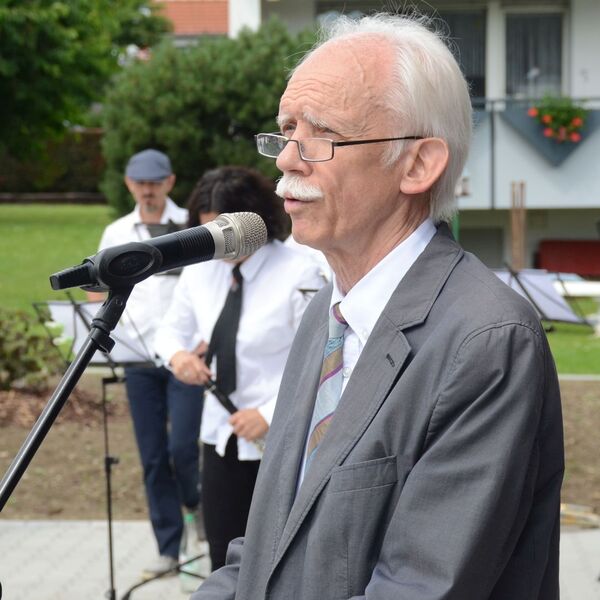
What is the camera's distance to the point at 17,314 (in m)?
11.2

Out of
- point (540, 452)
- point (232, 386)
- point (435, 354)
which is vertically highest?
point (435, 354)

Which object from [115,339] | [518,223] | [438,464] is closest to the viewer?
[438,464]

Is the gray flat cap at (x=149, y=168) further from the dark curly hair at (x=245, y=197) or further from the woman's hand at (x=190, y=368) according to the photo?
the woman's hand at (x=190, y=368)

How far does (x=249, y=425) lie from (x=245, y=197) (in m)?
1.02

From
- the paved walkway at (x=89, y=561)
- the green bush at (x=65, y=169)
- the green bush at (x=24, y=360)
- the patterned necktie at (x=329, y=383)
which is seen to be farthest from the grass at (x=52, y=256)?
the patterned necktie at (x=329, y=383)

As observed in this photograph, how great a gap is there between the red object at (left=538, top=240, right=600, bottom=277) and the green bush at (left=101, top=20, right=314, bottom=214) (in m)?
6.21

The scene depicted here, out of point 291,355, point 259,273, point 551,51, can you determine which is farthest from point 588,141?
point 291,355

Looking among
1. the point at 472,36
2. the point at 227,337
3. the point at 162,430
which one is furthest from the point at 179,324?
the point at 472,36

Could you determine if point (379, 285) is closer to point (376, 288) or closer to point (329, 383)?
point (376, 288)

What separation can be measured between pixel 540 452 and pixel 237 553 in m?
0.85

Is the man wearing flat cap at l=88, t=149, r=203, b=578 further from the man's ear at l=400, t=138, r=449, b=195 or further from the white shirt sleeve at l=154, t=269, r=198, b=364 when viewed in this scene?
the man's ear at l=400, t=138, r=449, b=195

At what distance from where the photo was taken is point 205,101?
1847cm

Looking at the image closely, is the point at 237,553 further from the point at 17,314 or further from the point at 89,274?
the point at 17,314

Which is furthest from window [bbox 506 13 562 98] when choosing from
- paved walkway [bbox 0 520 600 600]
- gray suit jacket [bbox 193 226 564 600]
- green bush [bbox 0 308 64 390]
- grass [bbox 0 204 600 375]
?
gray suit jacket [bbox 193 226 564 600]
